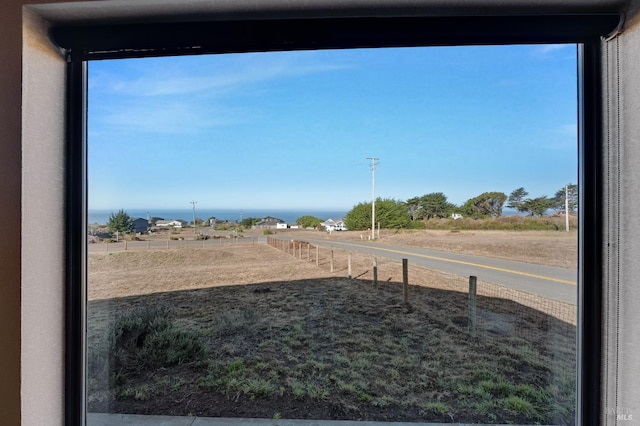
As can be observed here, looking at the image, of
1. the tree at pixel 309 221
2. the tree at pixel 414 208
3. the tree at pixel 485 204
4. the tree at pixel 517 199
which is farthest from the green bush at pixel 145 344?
the tree at pixel 517 199

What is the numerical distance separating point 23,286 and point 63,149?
52 cm

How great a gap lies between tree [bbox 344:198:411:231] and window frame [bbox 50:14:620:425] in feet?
1.99

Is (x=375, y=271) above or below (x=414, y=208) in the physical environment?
below

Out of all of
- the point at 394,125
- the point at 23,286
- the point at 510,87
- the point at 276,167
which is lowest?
the point at 23,286

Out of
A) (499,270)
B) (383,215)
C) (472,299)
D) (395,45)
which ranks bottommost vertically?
(472,299)

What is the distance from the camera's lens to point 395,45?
0.90 m

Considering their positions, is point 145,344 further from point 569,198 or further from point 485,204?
point 569,198

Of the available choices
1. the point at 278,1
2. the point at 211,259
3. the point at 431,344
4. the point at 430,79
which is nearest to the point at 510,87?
the point at 430,79

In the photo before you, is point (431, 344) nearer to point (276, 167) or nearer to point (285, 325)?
point (285, 325)

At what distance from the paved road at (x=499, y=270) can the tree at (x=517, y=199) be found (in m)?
0.22

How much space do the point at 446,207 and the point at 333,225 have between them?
48 centimetres

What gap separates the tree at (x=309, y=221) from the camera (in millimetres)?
1091

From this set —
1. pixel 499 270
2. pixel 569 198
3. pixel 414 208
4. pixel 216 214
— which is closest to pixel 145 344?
pixel 216 214

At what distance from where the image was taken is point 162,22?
905mm
